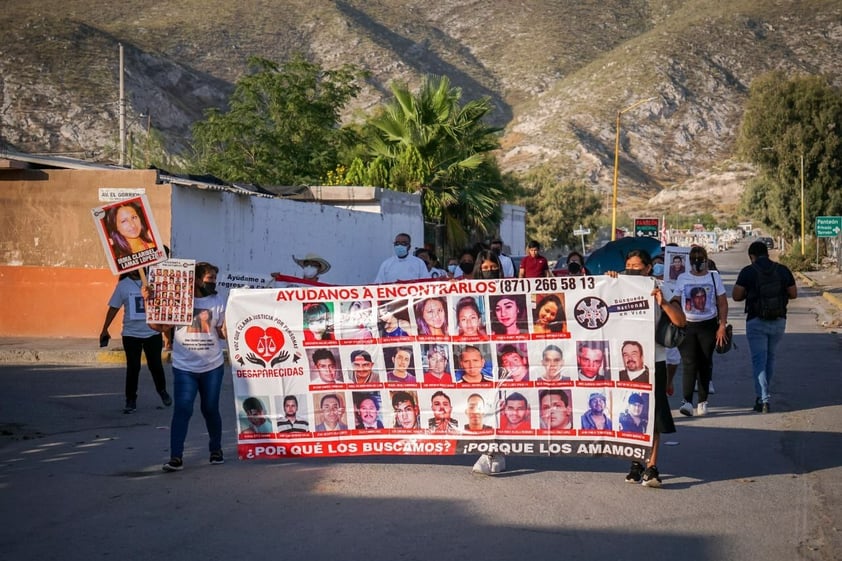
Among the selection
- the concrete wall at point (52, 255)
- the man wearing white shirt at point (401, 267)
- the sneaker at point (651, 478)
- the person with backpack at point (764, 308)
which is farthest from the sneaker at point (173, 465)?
the concrete wall at point (52, 255)

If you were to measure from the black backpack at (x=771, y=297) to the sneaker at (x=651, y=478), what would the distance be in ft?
14.3

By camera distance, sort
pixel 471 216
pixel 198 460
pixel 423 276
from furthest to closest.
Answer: pixel 471 216 → pixel 423 276 → pixel 198 460

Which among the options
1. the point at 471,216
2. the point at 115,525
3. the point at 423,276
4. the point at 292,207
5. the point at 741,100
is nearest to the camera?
the point at 115,525

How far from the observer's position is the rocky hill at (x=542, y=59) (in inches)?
3487

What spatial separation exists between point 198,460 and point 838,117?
2436 inches

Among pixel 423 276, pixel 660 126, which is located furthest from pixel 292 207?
pixel 660 126

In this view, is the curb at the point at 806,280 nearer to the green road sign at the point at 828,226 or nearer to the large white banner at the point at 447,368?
the green road sign at the point at 828,226

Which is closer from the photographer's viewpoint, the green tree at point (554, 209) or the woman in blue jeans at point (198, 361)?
the woman in blue jeans at point (198, 361)

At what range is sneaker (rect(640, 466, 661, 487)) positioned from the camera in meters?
7.76

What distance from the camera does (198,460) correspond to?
8.94m

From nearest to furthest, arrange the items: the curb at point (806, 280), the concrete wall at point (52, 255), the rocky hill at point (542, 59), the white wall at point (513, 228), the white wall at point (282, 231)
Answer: the concrete wall at point (52, 255)
the white wall at point (282, 231)
the curb at point (806, 280)
the white wall at point (513, 228)
the rocky hill at point (542, 59)

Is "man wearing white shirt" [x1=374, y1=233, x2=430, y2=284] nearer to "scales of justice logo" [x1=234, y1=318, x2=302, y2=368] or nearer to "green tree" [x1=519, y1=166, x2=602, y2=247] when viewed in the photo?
"scales of justice logo" [x1=234, y1=318, x2=302, y2=368]

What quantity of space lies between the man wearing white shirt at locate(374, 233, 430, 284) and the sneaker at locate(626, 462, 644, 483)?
246 inches

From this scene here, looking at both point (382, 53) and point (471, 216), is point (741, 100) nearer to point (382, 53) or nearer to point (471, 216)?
point (382, 53)
